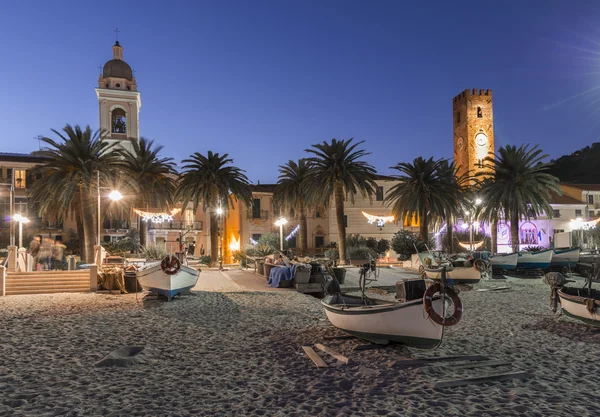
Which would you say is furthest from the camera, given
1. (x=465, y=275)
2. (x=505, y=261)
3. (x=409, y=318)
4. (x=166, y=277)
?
(x=505, y=261)

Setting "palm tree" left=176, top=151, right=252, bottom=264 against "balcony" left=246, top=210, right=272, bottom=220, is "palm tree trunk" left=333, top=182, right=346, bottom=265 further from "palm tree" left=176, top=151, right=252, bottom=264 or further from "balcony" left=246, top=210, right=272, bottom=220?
"balcony" left=246, top=210, right=272, bottom=220

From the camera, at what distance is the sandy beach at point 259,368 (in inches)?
277

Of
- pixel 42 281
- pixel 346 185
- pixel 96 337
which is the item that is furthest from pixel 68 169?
pixel 96 337

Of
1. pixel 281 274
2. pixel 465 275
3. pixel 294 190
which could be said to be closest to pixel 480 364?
pixel 281 274

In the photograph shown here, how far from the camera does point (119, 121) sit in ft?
174

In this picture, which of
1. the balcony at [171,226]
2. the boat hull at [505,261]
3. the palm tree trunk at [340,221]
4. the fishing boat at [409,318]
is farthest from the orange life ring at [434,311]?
the balcony at [171,226]

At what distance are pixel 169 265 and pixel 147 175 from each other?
20.9 metres

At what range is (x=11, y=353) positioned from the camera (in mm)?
9711

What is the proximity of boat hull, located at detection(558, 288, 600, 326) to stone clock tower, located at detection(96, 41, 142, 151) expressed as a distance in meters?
46.6

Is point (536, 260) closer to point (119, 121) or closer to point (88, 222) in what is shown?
point (88, 222)

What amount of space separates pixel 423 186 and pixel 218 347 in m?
28.0

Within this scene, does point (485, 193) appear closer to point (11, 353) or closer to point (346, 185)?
A: point (346, 185)

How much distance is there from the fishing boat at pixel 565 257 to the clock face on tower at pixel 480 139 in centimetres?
3978

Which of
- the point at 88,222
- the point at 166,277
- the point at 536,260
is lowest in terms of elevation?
the point at 536,260
